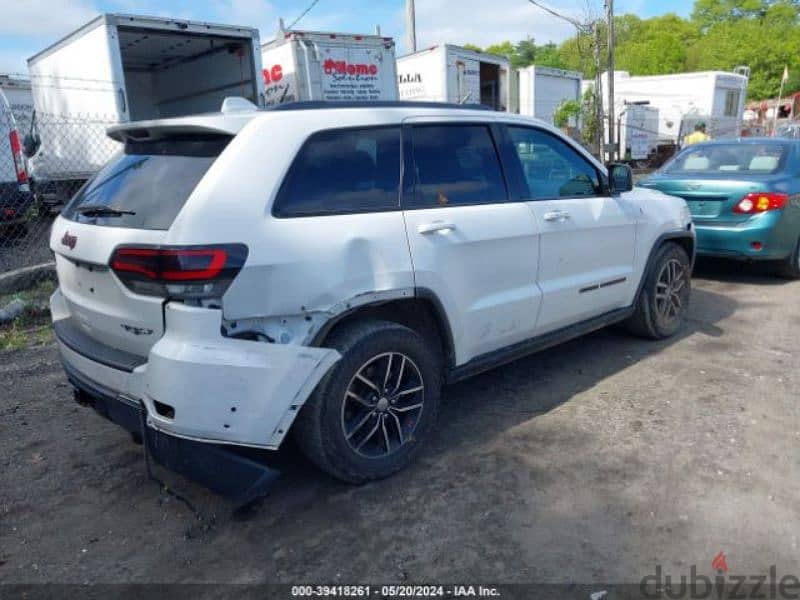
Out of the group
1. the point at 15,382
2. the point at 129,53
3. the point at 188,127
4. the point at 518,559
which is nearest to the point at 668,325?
the point at 518,559

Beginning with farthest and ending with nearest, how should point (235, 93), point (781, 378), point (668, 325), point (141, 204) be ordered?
point (235, 93) < point (668, 325) < point (781, 378) < point (141, 204)

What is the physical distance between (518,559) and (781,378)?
9.15 feet

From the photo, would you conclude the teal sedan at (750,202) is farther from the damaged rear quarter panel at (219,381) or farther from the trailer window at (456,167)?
the damaged rear quarter panel at (219,381)

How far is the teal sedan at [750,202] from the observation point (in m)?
6.50

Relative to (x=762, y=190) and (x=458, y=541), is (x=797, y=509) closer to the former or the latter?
(x=458, y=541)

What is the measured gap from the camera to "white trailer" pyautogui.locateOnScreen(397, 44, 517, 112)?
1408 cm

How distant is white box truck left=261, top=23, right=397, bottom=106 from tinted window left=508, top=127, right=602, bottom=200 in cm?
816

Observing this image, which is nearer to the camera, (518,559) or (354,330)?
(518,559)

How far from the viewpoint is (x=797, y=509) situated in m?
2.85

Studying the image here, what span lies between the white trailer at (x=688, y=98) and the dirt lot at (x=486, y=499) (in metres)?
20.1

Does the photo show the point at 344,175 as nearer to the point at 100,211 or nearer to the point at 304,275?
the point at 304,275

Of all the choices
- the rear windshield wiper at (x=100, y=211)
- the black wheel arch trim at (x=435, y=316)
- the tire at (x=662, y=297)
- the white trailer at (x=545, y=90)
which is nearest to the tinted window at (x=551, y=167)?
the tire at (x=662, y=297)

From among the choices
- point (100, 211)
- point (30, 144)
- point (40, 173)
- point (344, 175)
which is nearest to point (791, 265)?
point (344, 175)

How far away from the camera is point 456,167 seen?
11.5 feet
